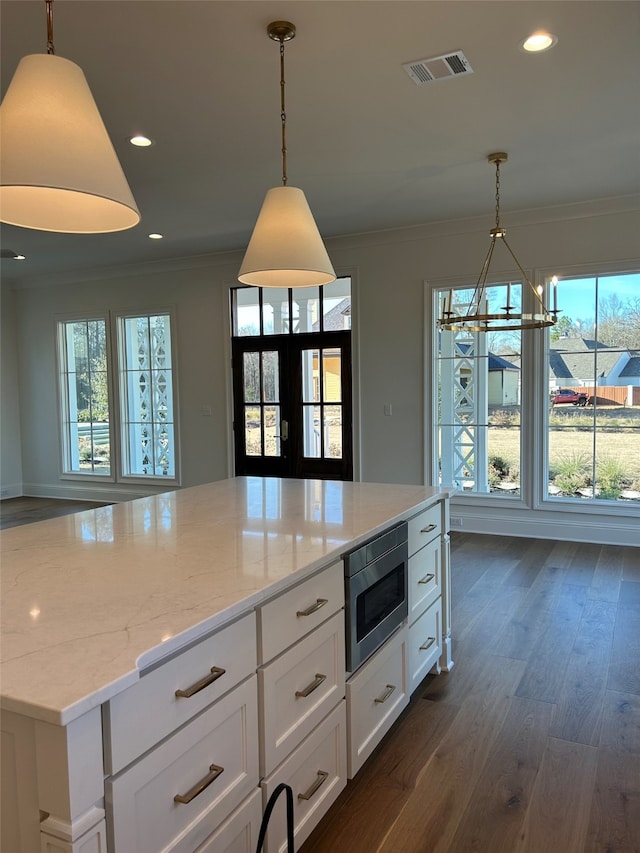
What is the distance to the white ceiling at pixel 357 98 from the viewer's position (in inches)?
96.3

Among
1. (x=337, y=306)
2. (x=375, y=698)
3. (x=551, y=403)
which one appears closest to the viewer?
(x=375, y=698)

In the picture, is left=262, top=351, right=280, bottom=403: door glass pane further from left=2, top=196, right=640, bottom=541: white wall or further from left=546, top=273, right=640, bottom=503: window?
left=546, top=273, right=640, bottom=503: window

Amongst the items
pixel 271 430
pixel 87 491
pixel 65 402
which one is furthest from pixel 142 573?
pixel 65 402

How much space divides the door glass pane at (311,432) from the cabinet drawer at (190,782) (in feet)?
16.7

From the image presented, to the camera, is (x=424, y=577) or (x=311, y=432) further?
(x=311, y=432)

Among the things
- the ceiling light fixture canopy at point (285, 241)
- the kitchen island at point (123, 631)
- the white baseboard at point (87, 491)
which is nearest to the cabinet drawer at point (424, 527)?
the kitchen island at point (123, 631)

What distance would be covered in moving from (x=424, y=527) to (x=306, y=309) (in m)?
4.29

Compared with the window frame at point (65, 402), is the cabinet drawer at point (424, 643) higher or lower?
lower

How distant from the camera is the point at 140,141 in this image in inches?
143

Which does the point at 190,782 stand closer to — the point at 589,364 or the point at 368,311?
the point at 589,364

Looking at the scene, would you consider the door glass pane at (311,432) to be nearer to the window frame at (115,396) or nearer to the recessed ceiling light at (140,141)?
the window frame at (115,396)

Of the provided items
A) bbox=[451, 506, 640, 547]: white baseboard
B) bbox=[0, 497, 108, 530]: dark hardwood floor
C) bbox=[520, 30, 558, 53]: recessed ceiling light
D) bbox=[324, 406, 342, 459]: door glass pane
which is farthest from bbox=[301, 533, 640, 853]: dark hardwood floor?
bbox=[0, 497, 108, 530]: dark hardwood floor

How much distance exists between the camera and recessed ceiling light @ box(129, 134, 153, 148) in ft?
11.8

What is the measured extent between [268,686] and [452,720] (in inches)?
53.2
